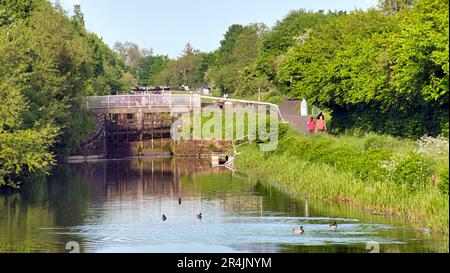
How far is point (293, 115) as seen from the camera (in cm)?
9656

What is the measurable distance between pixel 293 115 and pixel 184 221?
149 feet

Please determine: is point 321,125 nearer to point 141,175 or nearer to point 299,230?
point 141,175

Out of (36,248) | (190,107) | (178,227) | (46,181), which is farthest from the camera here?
(190,107)

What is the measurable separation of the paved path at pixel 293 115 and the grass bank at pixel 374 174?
13.1 m

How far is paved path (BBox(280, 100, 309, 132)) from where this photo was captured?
87000 mm

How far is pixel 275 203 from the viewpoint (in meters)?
57.9

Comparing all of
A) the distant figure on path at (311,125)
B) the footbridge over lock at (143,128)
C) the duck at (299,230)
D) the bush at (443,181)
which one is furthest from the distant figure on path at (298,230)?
the footbridge over lock at (143,128)

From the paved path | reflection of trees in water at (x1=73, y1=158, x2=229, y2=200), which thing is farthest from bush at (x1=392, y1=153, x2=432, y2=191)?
the paved path

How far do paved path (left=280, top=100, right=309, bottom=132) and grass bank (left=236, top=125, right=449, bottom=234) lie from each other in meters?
13.1

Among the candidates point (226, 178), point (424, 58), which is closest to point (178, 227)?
point (424, 58)

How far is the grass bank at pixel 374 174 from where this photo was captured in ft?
148

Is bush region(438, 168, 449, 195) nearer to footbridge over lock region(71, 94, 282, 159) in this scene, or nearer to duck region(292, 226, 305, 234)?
duck region(292, 226, 305, 234)

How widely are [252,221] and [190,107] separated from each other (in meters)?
59.1

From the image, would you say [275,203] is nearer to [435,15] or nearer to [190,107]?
[435,15]
